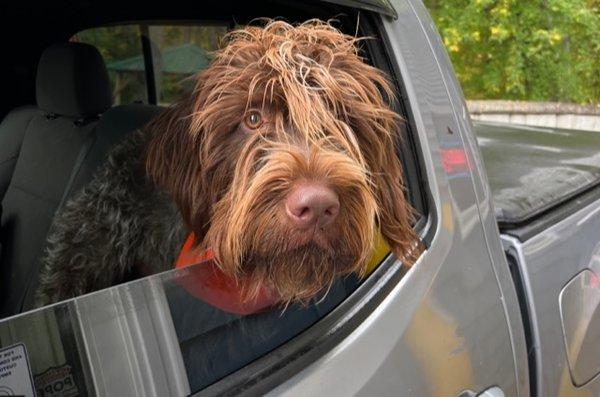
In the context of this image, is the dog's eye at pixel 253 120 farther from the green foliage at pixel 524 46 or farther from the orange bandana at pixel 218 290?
the green foliage at pixel 524 46

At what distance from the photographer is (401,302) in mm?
1632

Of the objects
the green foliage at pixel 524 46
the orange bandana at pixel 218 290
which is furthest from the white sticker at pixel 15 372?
the green foliage at pixel 524 46

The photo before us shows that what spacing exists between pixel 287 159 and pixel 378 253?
0.42m

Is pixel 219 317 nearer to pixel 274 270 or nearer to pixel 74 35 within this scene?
pixel 274 270

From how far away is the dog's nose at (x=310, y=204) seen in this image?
1362 millimetres

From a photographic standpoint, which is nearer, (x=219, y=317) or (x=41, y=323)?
(x=41, y=323)

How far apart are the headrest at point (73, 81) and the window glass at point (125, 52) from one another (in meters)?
0.66

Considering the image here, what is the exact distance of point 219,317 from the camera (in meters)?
1.40

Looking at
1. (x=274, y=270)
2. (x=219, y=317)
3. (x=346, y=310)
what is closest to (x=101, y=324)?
(x=219, y=317)

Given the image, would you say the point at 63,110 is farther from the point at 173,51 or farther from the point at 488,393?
the point at 488,393

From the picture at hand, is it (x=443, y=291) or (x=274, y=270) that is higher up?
(x=274, y=270)

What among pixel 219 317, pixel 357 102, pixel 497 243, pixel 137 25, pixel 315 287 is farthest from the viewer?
pixel 137 25

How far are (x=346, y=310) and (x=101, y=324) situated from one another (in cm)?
64

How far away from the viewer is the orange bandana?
138cm
